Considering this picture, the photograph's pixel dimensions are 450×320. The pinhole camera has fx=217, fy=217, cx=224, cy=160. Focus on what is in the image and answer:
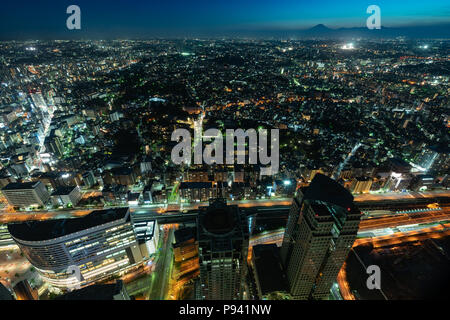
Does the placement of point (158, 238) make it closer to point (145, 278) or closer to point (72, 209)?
point (145, 278)

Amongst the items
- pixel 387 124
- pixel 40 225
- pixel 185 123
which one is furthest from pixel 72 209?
pixel 387 124

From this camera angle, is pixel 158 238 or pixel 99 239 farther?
pixel 158 238

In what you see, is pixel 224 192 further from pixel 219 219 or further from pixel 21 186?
pixel 21 186

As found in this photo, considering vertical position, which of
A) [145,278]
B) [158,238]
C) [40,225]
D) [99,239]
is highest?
[40,225]

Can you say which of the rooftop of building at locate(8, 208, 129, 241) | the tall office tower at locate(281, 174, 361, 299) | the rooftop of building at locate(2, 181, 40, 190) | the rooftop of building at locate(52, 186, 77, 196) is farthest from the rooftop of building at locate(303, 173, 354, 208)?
the rooftop of building at locate(2, 181, 40, 190)

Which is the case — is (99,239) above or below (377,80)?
below

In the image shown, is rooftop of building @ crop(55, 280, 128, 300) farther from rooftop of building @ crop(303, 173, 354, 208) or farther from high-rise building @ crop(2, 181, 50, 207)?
high-rise building @ crop(2, 181, 50, 207)

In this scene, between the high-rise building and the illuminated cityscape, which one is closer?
the illuminated cityscape
